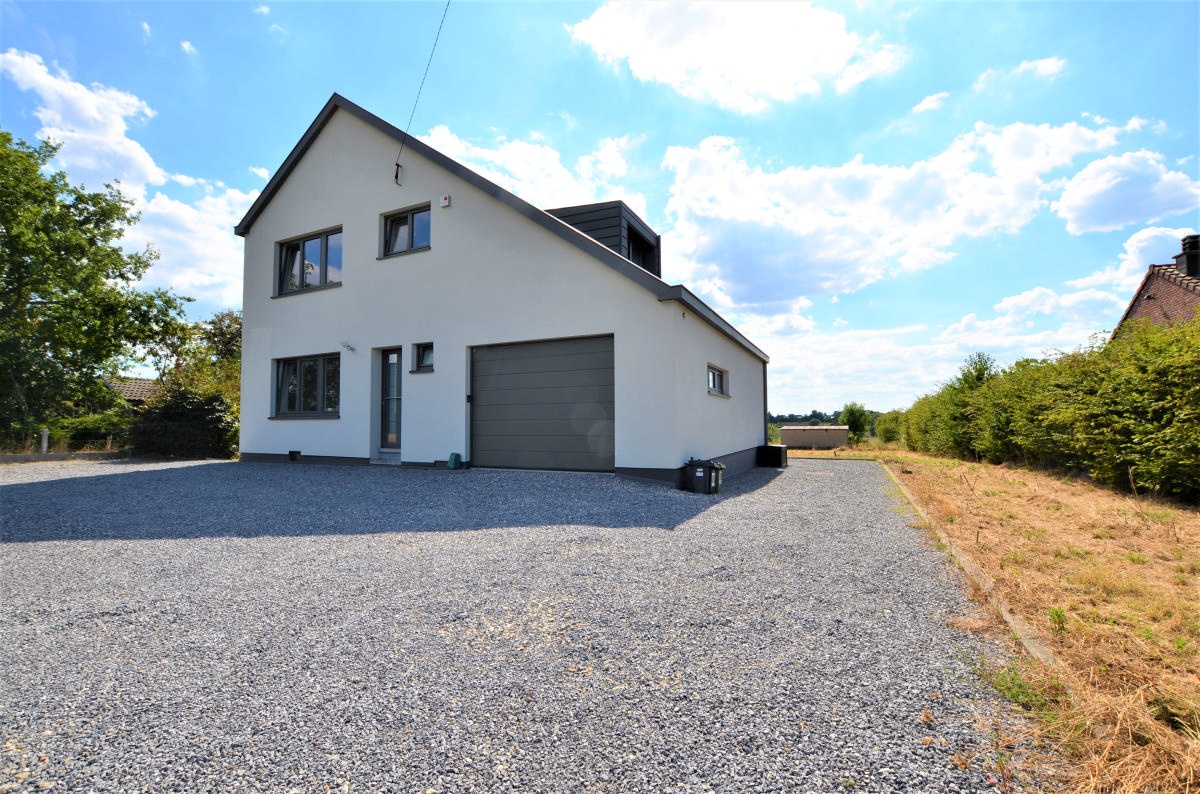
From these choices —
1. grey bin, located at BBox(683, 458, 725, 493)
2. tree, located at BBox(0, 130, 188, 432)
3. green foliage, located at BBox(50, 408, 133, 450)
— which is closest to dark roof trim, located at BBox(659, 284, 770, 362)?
grey bin, located at BBox(683, 458, 725, 493)

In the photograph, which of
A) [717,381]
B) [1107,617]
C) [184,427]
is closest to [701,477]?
[717,381]

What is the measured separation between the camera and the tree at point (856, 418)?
27.3 meters

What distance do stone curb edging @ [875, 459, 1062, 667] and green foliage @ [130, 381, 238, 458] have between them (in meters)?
16.3

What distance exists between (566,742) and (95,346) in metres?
27.1

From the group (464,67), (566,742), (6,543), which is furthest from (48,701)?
(464,67)

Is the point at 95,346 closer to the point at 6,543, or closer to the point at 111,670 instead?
the point at 6,543

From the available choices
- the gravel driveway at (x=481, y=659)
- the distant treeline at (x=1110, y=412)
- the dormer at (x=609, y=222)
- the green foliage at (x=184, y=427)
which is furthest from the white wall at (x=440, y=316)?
the distant treeline at (x=1110, y=412)

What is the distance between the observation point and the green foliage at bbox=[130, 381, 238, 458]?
13.7m

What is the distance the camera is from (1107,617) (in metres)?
3.24

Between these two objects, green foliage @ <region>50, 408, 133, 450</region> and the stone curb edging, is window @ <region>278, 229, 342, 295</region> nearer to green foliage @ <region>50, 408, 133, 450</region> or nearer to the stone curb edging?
green foliage @ <region>50, 408, 133, 450</region>

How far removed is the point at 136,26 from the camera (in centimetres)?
845

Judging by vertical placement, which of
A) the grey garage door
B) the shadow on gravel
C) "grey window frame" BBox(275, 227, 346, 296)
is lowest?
the shadow on gravel

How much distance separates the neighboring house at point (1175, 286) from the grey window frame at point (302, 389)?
78.2 ft

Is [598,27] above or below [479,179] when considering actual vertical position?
above
